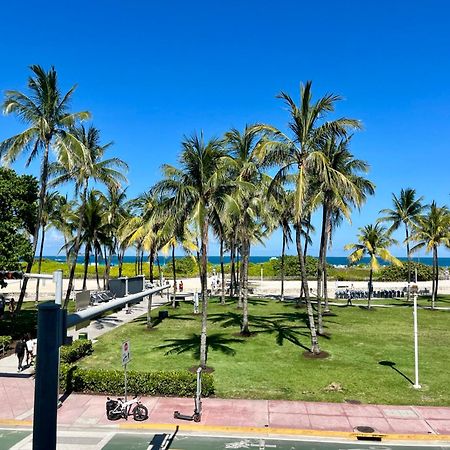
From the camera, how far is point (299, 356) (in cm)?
2170

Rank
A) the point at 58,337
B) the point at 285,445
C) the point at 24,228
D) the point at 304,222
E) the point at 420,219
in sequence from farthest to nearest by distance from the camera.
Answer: the point at 420,219 < the point at 304,222 < the point at 24,228 < the point at 285,445 < the point at 58,337

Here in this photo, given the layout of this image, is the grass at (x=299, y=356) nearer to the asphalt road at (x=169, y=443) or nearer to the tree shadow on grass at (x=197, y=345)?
the tree shadow on grass at (x=197, y=345)

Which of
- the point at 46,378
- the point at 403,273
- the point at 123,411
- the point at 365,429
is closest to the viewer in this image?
the point at 46,378

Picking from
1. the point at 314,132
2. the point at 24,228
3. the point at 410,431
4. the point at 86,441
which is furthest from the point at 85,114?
the point at 410,431

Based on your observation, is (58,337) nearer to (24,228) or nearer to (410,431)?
(410,431)

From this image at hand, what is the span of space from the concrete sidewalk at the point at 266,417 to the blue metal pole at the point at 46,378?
416 inches

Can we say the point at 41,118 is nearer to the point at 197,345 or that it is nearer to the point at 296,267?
the point at 197,345

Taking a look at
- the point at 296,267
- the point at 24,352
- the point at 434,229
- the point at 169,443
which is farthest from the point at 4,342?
the point at 296,267

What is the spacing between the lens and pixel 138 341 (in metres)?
25.8

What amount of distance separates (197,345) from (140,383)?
7.88 metres

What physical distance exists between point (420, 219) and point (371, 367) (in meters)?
27.2

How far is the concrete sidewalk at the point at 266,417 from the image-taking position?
43.8 ft

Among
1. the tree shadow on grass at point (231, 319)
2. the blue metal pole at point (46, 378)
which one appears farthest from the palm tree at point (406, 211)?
the blue metal pole at point (46, 378)

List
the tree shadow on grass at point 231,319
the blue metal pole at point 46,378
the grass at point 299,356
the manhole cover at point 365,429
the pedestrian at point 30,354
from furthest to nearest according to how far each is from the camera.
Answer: the tree shadow on grass at point 231,319 → the pedestrian at point 30,354 → the grass at point 299,356 → the manhole cover at point 365,429 → the blue metal pole at point 46,378
